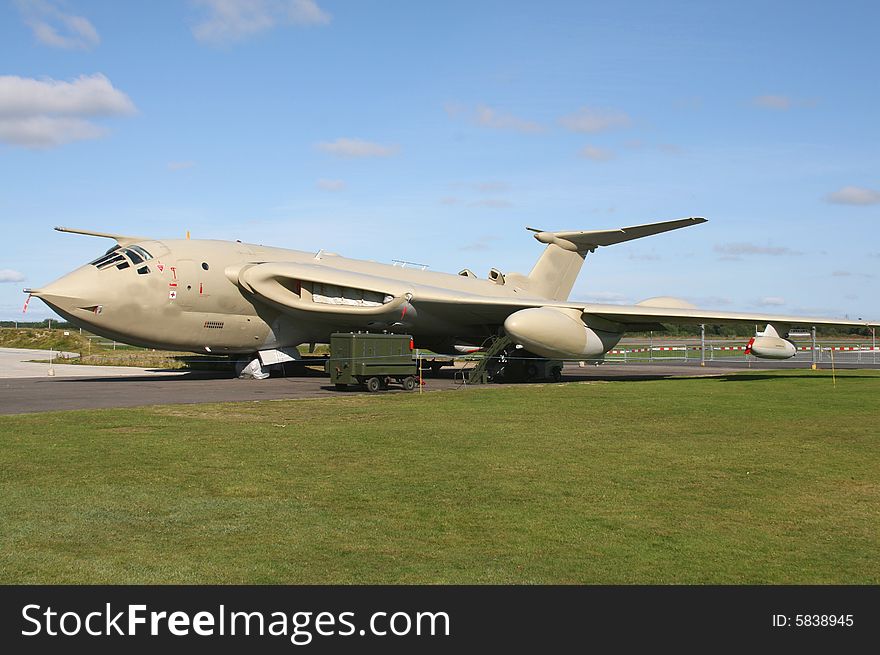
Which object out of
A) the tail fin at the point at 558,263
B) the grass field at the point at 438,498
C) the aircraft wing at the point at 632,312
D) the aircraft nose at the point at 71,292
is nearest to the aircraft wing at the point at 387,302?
the aircraft wing at the point at 632,312

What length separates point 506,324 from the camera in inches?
930

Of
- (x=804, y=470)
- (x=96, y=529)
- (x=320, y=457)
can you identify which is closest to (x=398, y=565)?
(x=96, y=529)

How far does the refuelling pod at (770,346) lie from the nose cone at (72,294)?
1915cm

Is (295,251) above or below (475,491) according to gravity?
above

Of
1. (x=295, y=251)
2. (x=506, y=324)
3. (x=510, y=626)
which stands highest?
(x=295, y=251)

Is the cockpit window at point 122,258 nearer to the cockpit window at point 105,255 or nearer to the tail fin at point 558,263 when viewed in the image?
the cockpit window at point 105,255

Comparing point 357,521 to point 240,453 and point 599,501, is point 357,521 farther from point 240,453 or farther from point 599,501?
point 240,453

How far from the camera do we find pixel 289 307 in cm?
2450

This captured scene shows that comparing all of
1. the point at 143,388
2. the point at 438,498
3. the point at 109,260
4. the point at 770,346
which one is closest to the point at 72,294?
the point at 109,260

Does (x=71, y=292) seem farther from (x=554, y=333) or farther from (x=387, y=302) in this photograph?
(x=554, y=333)

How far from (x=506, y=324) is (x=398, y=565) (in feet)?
59.4

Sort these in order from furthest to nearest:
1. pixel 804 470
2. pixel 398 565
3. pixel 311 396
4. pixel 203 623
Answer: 1. pixel 311 396
2. pixel 804 470
3. pixel 398 565
4. pixel 203 623

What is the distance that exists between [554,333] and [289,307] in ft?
25.5

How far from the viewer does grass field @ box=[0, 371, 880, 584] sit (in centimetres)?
572
